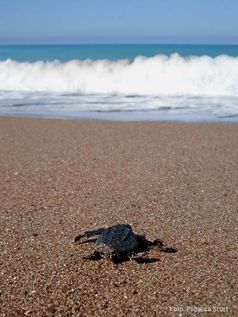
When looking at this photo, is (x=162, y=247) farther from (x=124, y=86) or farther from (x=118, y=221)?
(x=124, y=86)

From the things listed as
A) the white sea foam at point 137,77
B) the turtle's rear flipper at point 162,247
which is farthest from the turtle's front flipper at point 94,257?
the white sea foam at point 137,77

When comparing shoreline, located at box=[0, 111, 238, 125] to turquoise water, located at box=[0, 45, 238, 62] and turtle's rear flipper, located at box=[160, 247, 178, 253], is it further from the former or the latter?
turquoise water, located at box=[0, 45, 238, 62]

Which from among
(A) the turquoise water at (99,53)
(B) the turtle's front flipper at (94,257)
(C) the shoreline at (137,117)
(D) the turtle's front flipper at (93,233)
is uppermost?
(A) the turquoise water at (99,53)

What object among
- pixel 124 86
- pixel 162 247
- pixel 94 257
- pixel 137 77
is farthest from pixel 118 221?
pixel 137 77

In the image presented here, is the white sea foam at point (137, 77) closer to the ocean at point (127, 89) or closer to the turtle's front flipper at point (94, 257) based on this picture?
the ocean at point (127, 89)

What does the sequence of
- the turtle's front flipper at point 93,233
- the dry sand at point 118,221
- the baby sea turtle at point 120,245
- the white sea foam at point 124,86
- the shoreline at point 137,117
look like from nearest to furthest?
1. the dry sand at point 118,221
2. the baby sea turtle at point 120,245
3. the turtle's front flipper at point 93,233
4. the shoreline at point 137,117
5. the white sea foam at point 124,86

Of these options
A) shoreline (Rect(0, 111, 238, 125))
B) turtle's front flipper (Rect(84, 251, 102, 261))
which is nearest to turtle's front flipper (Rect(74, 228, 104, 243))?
turtle's front flipper (Rect(84, 251, 102, 261))
